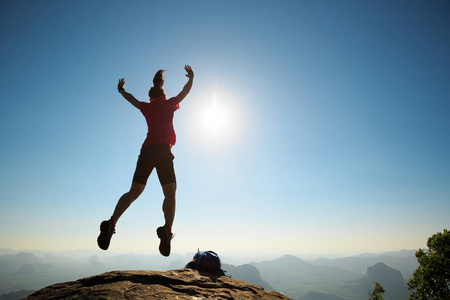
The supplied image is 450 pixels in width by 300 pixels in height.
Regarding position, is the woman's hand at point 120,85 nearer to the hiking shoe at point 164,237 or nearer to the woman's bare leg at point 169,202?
the woman's bare leg at point 169,202

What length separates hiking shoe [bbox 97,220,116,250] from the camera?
408cm

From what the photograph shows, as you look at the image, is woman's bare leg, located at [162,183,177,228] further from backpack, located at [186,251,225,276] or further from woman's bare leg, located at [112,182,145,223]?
backpack, located at [186,251,225,276]

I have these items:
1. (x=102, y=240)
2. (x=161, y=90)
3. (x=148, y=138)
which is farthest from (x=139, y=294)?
(x=161, y=90)

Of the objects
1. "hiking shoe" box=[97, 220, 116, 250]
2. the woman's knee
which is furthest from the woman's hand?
"hiking shoe" box=[97, 220, 116, 250]

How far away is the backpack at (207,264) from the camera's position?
18.2ft

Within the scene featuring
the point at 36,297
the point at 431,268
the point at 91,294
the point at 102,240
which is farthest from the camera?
the point at 431,268

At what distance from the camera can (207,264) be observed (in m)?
5.64

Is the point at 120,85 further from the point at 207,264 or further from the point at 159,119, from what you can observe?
the point at 207,264

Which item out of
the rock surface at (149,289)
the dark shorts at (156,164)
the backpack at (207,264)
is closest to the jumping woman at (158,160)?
the dark shorts at (156,164)

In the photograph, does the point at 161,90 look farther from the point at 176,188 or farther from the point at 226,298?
the point at 226,298

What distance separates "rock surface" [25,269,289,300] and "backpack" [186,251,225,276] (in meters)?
0.84

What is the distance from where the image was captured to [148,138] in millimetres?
4965

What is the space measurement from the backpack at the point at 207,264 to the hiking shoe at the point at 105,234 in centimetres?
254

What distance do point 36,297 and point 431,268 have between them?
83.7ft
